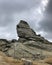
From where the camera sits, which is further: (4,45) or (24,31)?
(24,31)

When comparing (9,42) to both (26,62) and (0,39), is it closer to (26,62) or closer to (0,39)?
(0,39)

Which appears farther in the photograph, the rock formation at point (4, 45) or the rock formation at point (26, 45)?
the rock formation at point (4, 45)

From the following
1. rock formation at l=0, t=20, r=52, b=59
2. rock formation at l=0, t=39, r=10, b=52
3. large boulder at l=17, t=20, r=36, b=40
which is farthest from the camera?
large boulder at l=17, t=20, r=36, b=40

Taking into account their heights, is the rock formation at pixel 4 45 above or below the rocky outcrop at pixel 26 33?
below

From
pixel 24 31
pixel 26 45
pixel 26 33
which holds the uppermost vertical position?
pixel 24 31

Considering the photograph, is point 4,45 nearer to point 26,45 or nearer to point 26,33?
point 26,45

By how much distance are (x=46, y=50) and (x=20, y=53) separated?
1063 centimetres

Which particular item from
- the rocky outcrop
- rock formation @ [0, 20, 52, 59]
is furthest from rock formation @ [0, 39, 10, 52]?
the rocky outcrop

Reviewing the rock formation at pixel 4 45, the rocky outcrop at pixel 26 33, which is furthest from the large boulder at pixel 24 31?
the rock formation at pixel 4 45

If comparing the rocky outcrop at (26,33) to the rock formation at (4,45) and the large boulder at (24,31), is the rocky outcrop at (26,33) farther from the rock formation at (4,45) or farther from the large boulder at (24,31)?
the rock formation at (4,45)

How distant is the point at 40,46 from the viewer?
91125 millimetres

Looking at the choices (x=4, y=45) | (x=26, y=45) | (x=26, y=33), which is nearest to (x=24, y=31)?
(x=26, y=33)

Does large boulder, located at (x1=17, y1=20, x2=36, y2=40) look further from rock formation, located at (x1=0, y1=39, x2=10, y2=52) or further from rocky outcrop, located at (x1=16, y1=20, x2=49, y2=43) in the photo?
rock formation, located at (x1=0, y1=39, x2=10, y2=52)

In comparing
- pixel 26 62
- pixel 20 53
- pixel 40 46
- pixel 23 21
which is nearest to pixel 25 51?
pixel 20 53
